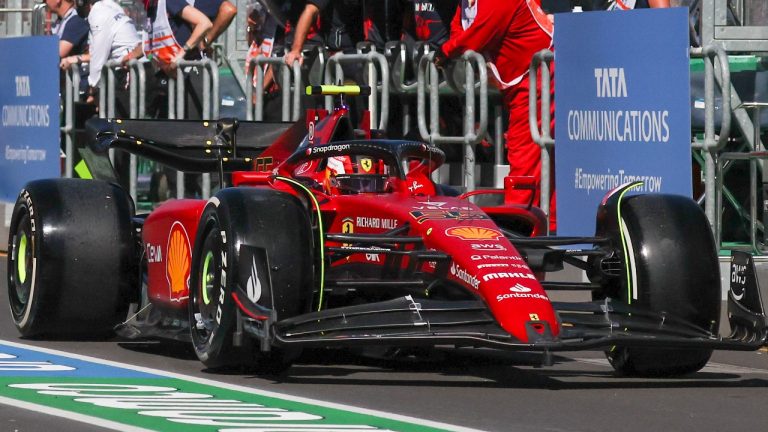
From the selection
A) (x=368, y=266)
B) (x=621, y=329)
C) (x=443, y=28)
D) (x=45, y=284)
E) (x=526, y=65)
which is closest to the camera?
(x=621, y=329)

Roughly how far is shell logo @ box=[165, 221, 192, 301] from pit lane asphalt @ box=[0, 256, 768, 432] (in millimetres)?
355

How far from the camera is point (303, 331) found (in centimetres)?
766

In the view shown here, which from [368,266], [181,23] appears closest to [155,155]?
[368,266]

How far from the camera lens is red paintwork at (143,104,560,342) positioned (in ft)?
25.1

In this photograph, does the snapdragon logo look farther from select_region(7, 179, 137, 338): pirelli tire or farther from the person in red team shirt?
the person in red team shirt

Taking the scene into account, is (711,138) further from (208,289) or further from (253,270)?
(253,270)

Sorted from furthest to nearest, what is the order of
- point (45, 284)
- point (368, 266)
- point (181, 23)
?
point (181, 23), point (45, 284), point (368, 266)

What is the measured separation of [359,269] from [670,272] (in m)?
1.61

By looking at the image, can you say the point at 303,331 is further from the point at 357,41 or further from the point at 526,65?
the point at 357,41

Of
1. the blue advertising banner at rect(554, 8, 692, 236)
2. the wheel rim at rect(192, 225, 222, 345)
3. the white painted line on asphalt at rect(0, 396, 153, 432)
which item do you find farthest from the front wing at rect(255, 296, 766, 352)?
the blue advertising banner at rect(554, 8, 692, 236)

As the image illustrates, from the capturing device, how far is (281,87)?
48.4 ft

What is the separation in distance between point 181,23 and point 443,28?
131 inches

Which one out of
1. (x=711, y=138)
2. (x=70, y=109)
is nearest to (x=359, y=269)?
(x=711, y=138)

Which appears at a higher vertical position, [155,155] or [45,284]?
[155,155]
